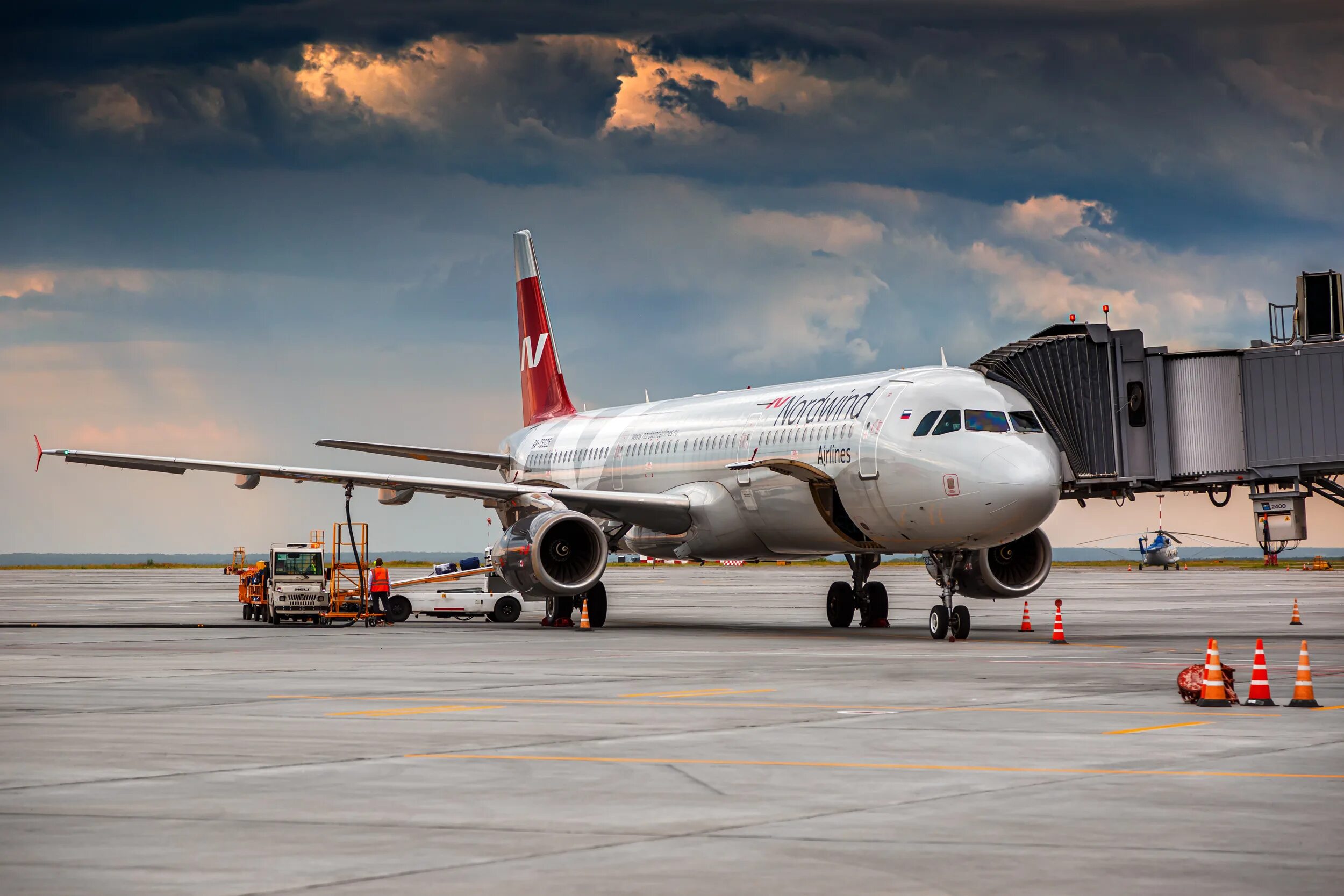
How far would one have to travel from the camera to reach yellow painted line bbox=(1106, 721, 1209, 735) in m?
13.0

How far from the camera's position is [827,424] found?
28469 millimetres

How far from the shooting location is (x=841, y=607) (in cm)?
3231

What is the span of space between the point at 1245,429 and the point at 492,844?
22.1 meters

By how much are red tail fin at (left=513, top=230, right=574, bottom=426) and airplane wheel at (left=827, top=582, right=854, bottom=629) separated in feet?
40.6

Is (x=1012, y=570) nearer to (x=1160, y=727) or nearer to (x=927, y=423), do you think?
(x=927, y=423)

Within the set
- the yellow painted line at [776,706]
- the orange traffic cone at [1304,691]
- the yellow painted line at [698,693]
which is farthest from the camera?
the yellow painted line at [698,693]

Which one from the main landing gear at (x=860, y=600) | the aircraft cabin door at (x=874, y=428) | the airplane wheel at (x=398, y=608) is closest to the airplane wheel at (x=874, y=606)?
the main landing gear at (x=860, y=600)

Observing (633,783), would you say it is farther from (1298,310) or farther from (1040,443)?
(1298,310)

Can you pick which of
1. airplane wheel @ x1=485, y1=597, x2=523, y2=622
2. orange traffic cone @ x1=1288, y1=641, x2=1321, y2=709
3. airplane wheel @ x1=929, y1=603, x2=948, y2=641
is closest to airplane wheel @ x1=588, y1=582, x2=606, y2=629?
airplane wheel @ x1=485, y1=597, x2=523, y2=622

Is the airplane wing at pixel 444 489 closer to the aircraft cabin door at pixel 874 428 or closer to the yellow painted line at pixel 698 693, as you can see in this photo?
the aircraft cabin door at pixel 874 428

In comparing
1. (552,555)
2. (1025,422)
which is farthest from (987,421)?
(552,555)

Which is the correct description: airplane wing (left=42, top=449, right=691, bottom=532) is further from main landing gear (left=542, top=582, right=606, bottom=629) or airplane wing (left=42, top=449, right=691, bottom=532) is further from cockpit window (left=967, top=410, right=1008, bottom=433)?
cockpit window (left=967, top=410, right=1008, bottom=433)

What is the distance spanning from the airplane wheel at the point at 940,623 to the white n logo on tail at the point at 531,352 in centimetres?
2011

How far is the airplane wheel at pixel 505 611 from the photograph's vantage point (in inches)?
1483
